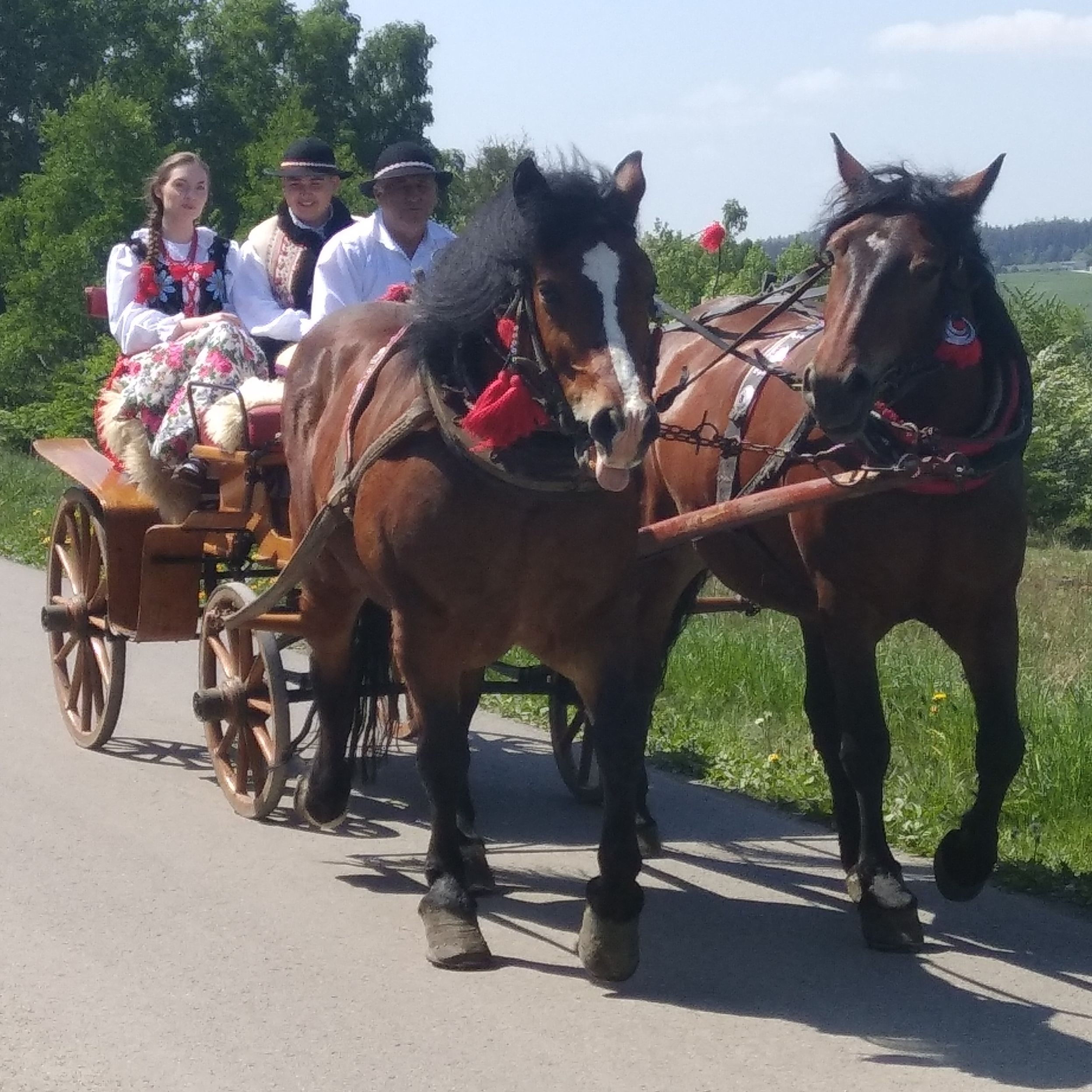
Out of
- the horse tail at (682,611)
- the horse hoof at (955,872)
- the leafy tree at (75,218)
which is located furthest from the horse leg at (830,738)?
the leafy tree at (75,218)

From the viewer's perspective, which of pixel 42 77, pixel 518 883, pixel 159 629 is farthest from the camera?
pixel 42 77

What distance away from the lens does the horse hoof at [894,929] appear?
4750 millimetres

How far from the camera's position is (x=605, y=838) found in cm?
458

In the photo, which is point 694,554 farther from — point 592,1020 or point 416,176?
point 592,1020

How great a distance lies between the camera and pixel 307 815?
232 inches

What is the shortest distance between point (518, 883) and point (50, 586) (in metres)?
3.29

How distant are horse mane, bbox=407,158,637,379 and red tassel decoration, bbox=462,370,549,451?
244 mm

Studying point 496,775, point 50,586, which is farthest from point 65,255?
point 496,775

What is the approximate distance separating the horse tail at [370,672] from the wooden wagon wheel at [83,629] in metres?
1.42

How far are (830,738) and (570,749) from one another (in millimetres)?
1146

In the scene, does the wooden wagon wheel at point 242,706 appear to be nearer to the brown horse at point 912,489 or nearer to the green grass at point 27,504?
the brown horse at point 912,489

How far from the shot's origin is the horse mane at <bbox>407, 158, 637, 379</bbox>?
13.6 feet

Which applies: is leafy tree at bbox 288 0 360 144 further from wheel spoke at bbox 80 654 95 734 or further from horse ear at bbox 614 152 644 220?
horse ear at bbox 614 152 644 220

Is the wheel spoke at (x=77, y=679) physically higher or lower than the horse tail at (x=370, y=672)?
lower
